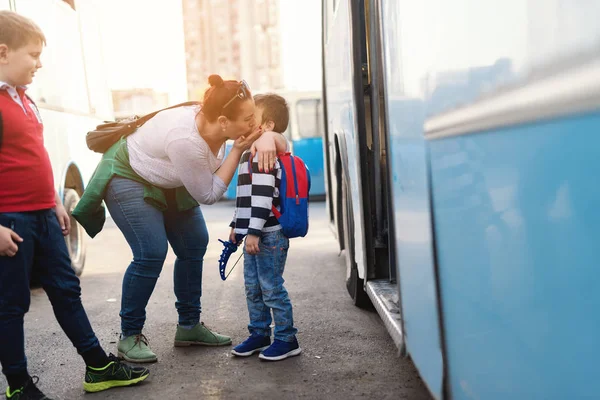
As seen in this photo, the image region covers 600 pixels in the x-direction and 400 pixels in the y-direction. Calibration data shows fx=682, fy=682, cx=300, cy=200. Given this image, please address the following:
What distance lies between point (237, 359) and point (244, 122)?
1283 millimetres

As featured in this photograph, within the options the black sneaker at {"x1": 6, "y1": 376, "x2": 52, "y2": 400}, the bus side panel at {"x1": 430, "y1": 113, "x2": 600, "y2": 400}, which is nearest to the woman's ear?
the black sneaker at {"x1": 6, "y1": 376, "x2": 52, "y2": 400}

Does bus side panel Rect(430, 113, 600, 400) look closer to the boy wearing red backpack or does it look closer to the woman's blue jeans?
the boy wearing red backpack

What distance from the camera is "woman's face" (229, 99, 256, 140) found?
3189mm

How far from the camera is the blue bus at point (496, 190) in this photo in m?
1.10

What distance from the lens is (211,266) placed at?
693 cm

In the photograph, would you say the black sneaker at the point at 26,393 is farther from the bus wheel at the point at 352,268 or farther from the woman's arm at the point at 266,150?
the bus wheel at the point at 352,268

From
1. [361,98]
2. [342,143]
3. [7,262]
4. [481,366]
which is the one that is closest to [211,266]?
[342,143]

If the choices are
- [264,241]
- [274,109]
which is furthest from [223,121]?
[264,241]

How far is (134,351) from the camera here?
3582mm

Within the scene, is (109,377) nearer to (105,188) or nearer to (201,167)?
(105,188)

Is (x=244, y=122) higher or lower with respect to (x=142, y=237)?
higher

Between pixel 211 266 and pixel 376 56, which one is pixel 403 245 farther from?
pixel 211 266

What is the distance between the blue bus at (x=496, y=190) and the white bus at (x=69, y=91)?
4080 mm

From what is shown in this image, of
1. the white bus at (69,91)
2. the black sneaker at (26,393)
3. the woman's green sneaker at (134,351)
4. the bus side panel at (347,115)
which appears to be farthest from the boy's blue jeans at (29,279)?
the white bus at (69,91)
